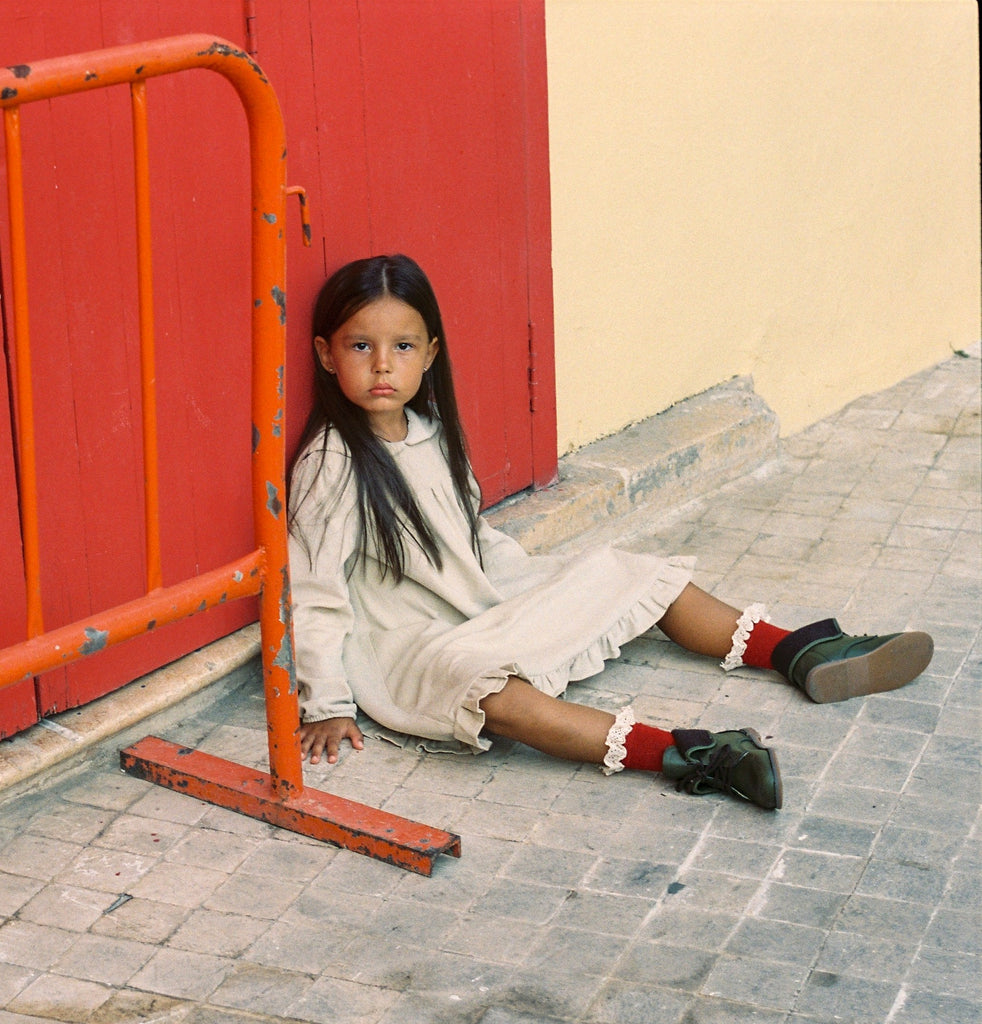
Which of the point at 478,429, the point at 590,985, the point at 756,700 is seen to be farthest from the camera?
the point at 478,429

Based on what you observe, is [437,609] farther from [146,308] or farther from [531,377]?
[146,308]

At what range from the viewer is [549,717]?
3.16 m

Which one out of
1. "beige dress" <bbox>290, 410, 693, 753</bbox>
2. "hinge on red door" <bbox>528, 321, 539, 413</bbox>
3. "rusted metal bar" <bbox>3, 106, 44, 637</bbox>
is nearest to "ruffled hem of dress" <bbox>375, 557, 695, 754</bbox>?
"beige dress" <bbox>290, 410, 693, 753</bbox>

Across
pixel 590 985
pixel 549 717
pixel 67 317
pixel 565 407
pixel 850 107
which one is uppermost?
pixel 850 107

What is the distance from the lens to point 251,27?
3.21 metres

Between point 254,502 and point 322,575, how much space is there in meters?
0.57

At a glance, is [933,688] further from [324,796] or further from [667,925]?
[324,796]

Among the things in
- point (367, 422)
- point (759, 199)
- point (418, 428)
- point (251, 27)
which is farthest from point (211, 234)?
point (759, 199)

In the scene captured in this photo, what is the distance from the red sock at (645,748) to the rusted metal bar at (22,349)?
3.98 ft

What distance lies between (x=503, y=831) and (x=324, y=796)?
0.35m

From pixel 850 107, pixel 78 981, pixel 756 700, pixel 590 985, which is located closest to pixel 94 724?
pixel 78 981

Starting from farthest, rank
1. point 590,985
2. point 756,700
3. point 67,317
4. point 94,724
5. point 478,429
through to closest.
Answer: point 478,429, point 756,700, point 94,724, point 67,317, point 590,985

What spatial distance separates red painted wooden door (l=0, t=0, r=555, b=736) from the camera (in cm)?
295

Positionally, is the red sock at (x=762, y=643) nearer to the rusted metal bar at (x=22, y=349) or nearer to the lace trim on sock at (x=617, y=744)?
the lace trim on sock at (x=617, y=744)
